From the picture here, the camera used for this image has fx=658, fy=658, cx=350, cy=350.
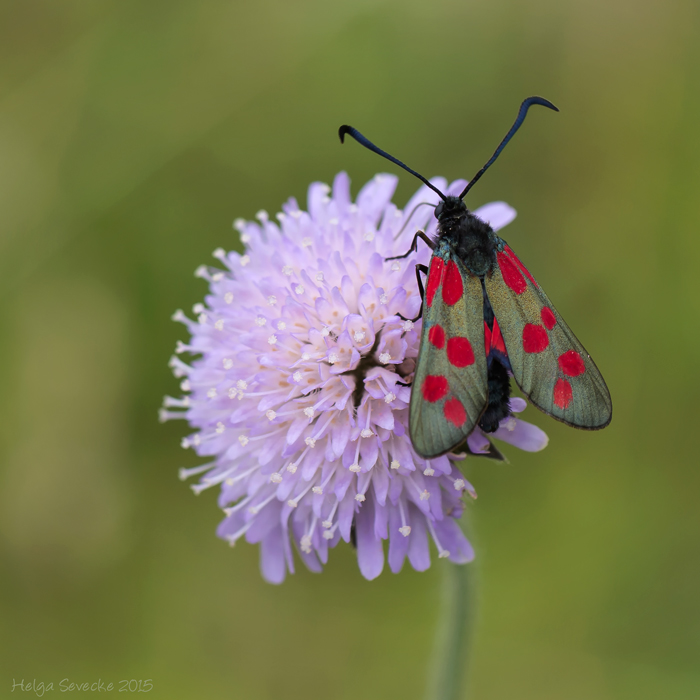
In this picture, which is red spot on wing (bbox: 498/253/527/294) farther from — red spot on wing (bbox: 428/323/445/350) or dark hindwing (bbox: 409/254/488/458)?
red spot on wing (bbox: 428/323/445/350)

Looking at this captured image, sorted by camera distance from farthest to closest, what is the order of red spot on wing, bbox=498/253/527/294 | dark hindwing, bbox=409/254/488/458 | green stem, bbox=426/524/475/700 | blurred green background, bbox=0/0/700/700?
blurred green background, bbox=0/0/700/700
green stem, bbox=426/524/475/700
red spot on wing, bbox=498/253/527/294
dark hindwing, bbox=409/254/488/458

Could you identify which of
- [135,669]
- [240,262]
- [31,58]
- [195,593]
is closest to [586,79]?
[240,262]

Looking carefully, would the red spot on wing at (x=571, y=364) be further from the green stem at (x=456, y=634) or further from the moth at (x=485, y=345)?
the green stem at (x=456, y=634)

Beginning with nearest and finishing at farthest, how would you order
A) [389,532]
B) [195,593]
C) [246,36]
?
[389,532]
[195,593]
[246,36]

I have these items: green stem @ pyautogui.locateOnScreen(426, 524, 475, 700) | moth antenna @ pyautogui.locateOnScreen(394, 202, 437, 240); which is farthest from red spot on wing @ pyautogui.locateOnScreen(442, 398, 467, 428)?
green stem @ pyautogui.locateOnScreen(426, 524, 475, 700)

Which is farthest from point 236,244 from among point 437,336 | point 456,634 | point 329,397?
point 456,634

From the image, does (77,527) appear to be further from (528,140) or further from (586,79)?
(586,79)

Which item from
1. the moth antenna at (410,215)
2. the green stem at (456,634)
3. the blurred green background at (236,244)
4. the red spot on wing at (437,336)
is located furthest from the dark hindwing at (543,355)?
the blurred green background at (236,244)
